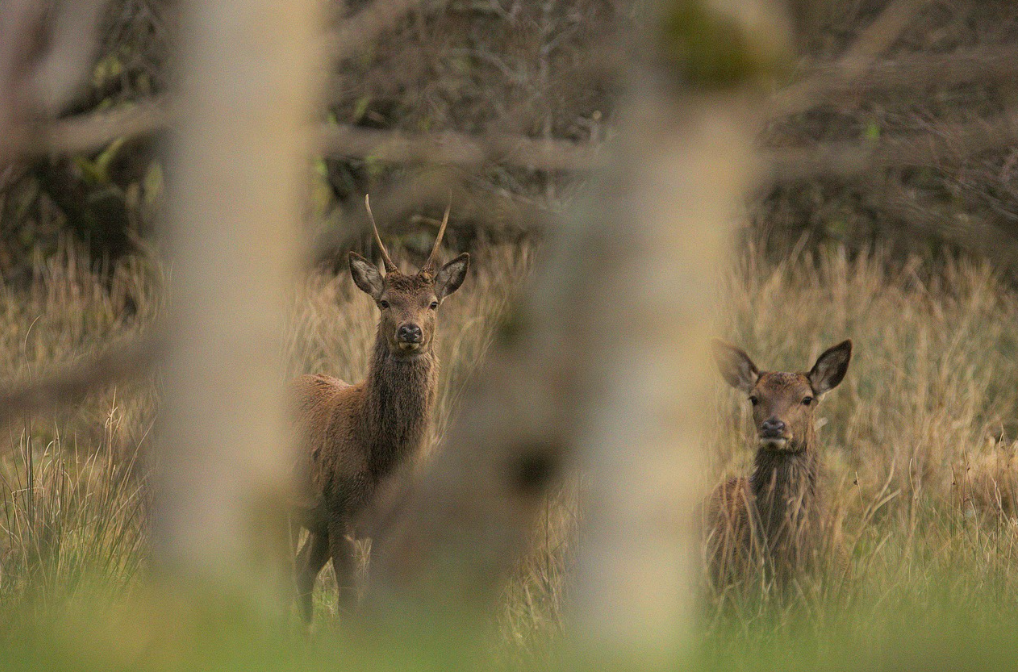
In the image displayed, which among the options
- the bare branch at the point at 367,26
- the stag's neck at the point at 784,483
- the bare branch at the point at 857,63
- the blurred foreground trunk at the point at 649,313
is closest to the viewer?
the blurred foreground trunk at the point at 649,313

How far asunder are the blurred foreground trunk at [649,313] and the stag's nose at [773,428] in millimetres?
3022

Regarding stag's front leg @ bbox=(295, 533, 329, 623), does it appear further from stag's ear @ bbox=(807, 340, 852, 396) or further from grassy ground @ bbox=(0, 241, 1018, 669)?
stag's ear @ bbox=(807, 340, 852, 396)

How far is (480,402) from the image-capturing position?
3.18 m

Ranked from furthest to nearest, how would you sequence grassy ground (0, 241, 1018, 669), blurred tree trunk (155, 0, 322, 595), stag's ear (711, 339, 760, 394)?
1. stag's ear (711, 339, 760, 394)
2. grassy ground (0, 241, 1018, 669)
3. blurred tree trunk (155, 0, 322, 595)

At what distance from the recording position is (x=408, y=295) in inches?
266

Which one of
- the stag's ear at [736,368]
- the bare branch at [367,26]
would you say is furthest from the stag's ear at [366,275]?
the bare branch at [367,26]

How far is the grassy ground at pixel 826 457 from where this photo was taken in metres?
4.19

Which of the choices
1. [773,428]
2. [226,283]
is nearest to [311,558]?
[773,428]

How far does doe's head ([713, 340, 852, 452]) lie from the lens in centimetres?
610

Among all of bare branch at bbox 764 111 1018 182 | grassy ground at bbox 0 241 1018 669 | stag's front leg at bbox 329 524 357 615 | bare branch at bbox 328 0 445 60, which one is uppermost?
bare branch at bbox 328 0 445 60

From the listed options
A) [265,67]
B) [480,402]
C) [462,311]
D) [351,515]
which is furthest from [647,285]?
[462,311]

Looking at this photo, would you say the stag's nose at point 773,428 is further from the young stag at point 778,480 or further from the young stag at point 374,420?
the young stag at point 374,420

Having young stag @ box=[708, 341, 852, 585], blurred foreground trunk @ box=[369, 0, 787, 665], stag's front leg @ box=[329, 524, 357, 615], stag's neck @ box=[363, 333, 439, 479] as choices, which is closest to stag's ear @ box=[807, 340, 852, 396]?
young stag @ box=[708, 341, 852, 585]

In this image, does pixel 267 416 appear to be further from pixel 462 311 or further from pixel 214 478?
pixel 462 311
